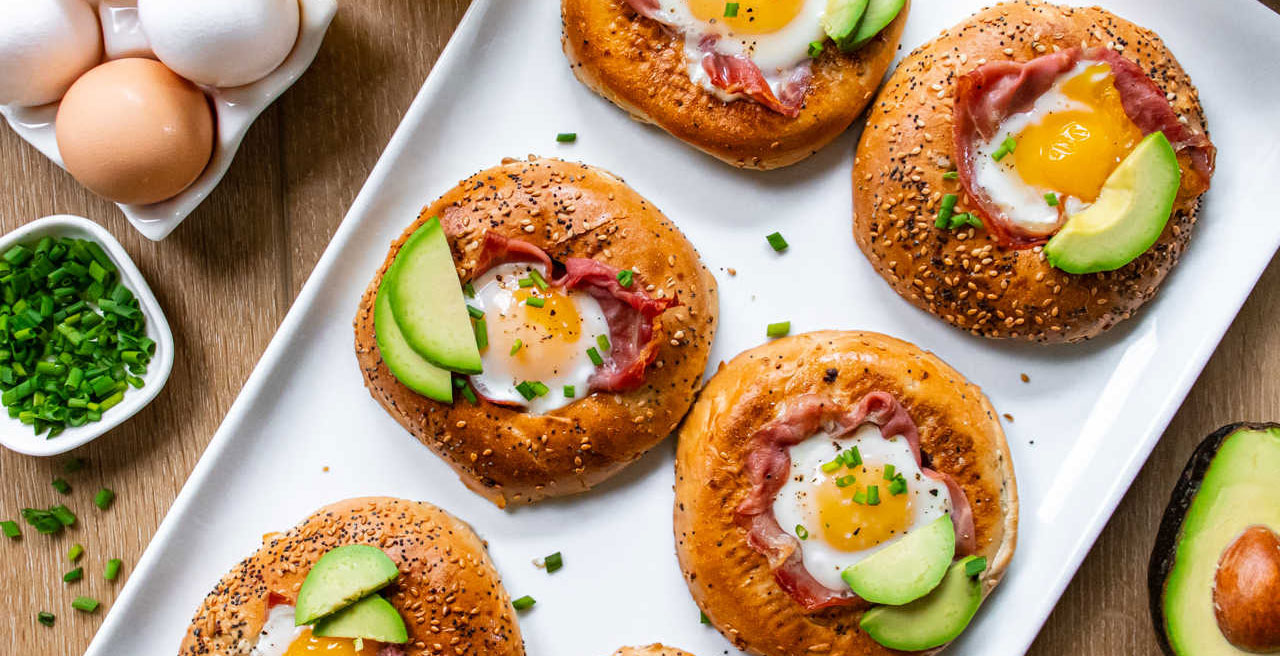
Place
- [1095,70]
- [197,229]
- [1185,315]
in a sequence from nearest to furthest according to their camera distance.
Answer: [1095,70] → [1185,315] → [197,229]

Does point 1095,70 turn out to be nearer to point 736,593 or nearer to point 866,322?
point 866,322

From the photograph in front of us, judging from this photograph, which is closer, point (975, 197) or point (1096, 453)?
point (975, 197)

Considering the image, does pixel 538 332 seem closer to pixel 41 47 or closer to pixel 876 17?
pixel 876 17

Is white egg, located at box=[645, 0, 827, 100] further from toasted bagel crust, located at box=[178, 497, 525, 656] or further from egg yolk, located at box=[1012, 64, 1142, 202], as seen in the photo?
toasted bagel crust, located at box=[178, 497, 525, 656]

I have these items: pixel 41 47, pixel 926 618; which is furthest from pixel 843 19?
pixel 41 47

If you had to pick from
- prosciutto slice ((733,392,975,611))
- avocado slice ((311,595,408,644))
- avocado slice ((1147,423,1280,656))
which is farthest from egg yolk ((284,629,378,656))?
avocado slice ((1147,423,1280,656))

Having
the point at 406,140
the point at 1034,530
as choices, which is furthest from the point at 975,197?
the point at 406,140
